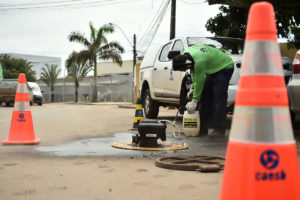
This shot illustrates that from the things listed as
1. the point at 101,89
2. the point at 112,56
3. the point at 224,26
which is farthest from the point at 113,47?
the point at 224,26

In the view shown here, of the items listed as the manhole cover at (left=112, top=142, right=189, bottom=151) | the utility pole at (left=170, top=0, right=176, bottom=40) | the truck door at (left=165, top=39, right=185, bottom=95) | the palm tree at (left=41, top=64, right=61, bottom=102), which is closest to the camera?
the manhole cover at (left=112, top=142, right=189, bottom=151)

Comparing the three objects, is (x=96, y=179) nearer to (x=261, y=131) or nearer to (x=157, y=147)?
(x=261, y=131)

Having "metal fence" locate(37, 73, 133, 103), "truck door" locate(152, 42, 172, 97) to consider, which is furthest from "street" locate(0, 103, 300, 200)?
"metal fence" locate(37, 73, 133, 103)

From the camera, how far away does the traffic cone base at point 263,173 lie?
2049 millimetres

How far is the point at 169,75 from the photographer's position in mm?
9312

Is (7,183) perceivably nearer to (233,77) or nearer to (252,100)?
(252,100)

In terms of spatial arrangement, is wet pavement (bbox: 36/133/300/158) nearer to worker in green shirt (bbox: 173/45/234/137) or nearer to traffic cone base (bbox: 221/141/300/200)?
worker in green shirt (bbox: 173/45/234/137)

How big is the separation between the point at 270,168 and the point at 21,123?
4802 millimetres

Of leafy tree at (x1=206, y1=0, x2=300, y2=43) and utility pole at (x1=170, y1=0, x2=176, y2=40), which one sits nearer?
leafy tree at (x1=206, y1=0, x2=300, y2=43)

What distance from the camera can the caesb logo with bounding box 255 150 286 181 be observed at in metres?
2.05

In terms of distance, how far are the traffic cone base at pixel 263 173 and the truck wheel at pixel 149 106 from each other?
863cm

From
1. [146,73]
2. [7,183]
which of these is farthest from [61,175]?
[146,73]

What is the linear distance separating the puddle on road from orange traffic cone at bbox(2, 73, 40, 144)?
0.57m

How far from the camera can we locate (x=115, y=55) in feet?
117
